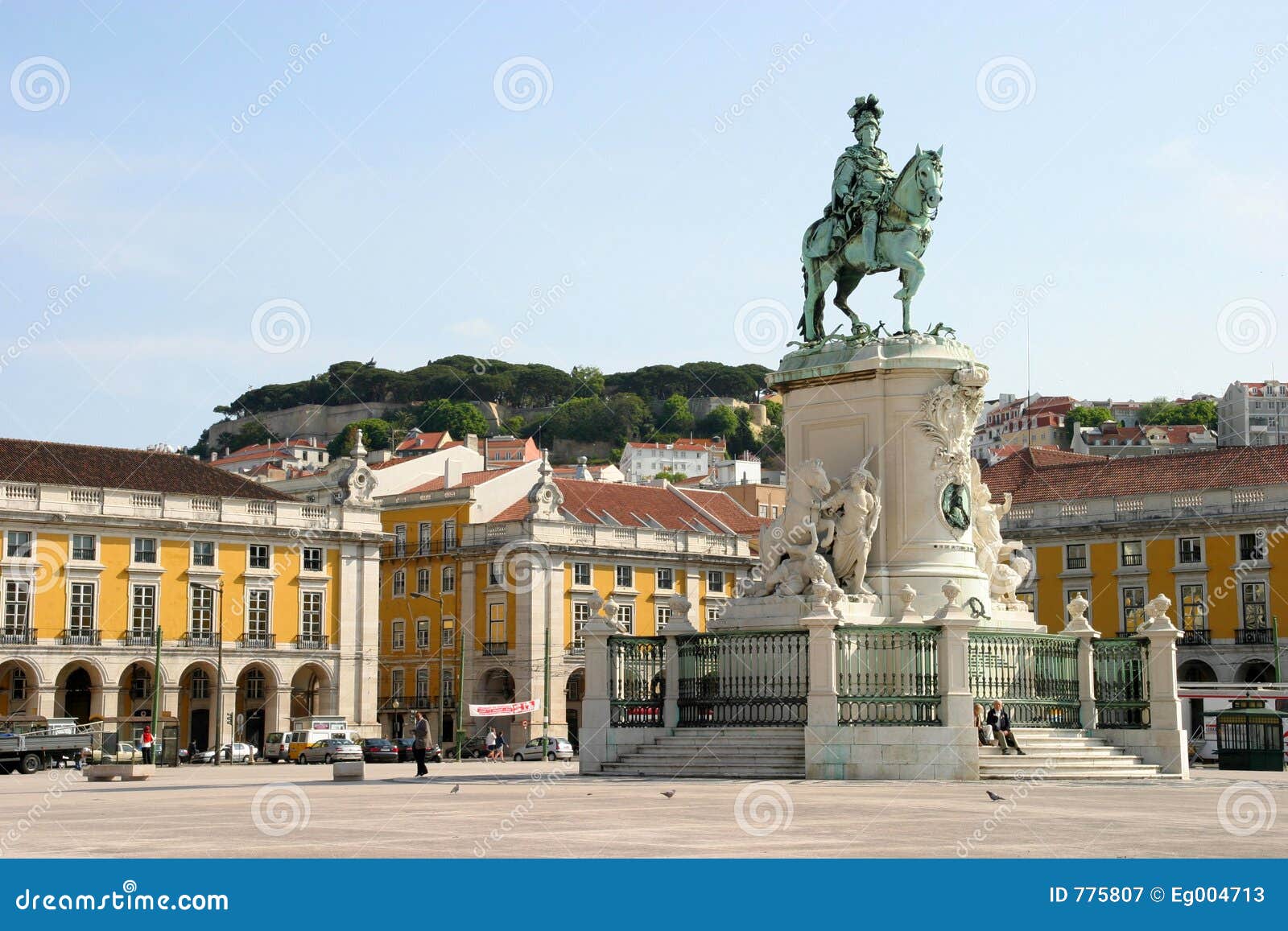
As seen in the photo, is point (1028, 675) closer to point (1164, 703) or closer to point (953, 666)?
point (1164, 703)

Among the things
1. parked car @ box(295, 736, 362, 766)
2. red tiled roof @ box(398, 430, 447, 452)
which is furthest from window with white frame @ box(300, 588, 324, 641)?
red tiled roof @ box(398, 430, 447, 452)

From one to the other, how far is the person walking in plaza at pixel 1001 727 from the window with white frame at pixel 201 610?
1987 inches

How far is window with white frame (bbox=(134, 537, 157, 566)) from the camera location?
71.8 meters

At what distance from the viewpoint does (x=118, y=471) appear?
74250 mm

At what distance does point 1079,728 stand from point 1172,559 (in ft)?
151

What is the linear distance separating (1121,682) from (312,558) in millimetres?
52599

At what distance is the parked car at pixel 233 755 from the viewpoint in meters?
65.4

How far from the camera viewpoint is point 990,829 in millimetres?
16359

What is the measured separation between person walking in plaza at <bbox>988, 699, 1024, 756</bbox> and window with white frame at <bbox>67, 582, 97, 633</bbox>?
49484mm

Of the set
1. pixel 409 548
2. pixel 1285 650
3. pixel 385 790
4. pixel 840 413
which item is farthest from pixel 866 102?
pixel 409 548

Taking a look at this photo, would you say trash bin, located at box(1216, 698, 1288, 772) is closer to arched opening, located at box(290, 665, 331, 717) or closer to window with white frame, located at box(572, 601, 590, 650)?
window with white frame, located at box(572, 601, 590, 650)

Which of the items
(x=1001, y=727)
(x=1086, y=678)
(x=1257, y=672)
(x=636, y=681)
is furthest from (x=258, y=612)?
(x=1001, y=727)

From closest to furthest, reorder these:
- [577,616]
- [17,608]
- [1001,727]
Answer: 1. [1001,727]
2. [17,608]
3. [577,616]

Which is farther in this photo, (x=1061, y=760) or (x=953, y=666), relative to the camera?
(x=1061, y=760)
